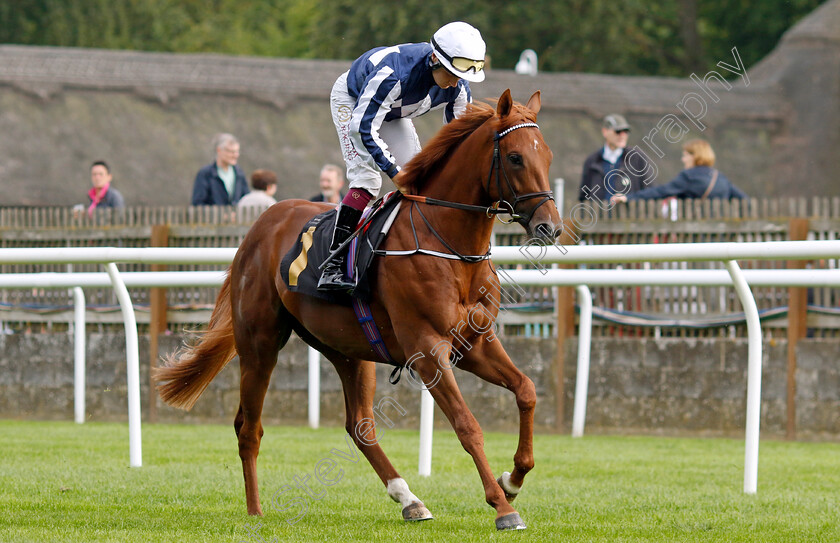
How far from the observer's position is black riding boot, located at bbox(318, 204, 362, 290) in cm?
518

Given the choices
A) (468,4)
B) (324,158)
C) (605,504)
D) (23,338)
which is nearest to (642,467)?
(605,504)

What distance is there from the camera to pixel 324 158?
23.6 meters

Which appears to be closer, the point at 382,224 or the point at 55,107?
the point at 382,224

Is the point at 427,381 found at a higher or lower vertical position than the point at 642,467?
higher

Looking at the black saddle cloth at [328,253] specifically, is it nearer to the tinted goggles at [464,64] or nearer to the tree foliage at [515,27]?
the tinted goggles at [464,64]

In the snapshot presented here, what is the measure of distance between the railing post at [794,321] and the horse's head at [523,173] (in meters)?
4.32

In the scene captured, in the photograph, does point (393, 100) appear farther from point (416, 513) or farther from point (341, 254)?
point (416, 513)

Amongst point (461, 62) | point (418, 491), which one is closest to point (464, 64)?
point (461, 62)

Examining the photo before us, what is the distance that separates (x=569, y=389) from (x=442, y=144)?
4.20 meters

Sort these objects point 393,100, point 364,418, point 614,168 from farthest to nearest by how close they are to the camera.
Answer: point 614,168, point 364,418, point 393,100

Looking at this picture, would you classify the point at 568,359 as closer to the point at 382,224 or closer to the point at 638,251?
the point at 638,251

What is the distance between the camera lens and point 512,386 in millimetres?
4906

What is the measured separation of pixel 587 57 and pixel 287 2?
14.0m

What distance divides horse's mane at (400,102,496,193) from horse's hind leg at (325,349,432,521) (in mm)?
1031
